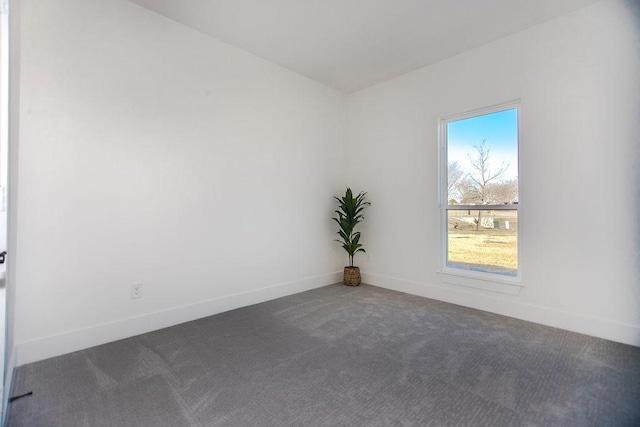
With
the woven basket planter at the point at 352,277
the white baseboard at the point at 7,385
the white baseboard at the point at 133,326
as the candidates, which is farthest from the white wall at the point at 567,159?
the white baseboard at the point at 7,385

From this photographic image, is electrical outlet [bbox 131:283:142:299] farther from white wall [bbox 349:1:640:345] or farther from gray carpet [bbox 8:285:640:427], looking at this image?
white wall [bbox 349:1:640:345]

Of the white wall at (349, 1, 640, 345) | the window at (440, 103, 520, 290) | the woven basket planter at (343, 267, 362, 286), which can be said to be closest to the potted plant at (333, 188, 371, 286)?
the woven basket planter at (343, 267, 362, 286)

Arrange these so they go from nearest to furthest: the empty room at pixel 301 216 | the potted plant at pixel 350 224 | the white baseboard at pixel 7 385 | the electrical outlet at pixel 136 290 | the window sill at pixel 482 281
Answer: the white baseboard at pixel 7 385 → the empty room at pixel 301 216 → the electrical outlet at pixel 136 290 → the window sill at pixel 482 281 → the potted plant at pixel 350 224

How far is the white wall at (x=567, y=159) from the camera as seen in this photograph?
2.40 metres

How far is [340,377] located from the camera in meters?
1.90

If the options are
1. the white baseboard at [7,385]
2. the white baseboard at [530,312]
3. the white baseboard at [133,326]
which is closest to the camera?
the white baseboard at [7,385]

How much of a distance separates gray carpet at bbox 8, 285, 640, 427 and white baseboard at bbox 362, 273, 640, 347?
0.36 feet

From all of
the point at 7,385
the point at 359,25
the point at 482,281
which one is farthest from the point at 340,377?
the point at 359,25

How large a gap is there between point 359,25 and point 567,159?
2.20m

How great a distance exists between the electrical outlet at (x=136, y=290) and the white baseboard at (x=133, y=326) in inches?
7.0

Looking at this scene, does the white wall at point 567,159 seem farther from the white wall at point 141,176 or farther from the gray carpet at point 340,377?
the white wall at point 141,176

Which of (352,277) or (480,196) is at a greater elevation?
(480,196)

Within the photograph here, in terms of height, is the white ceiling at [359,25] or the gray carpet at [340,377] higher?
the white ceiling at [359,25]

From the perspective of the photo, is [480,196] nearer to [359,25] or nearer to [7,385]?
[359,25]
